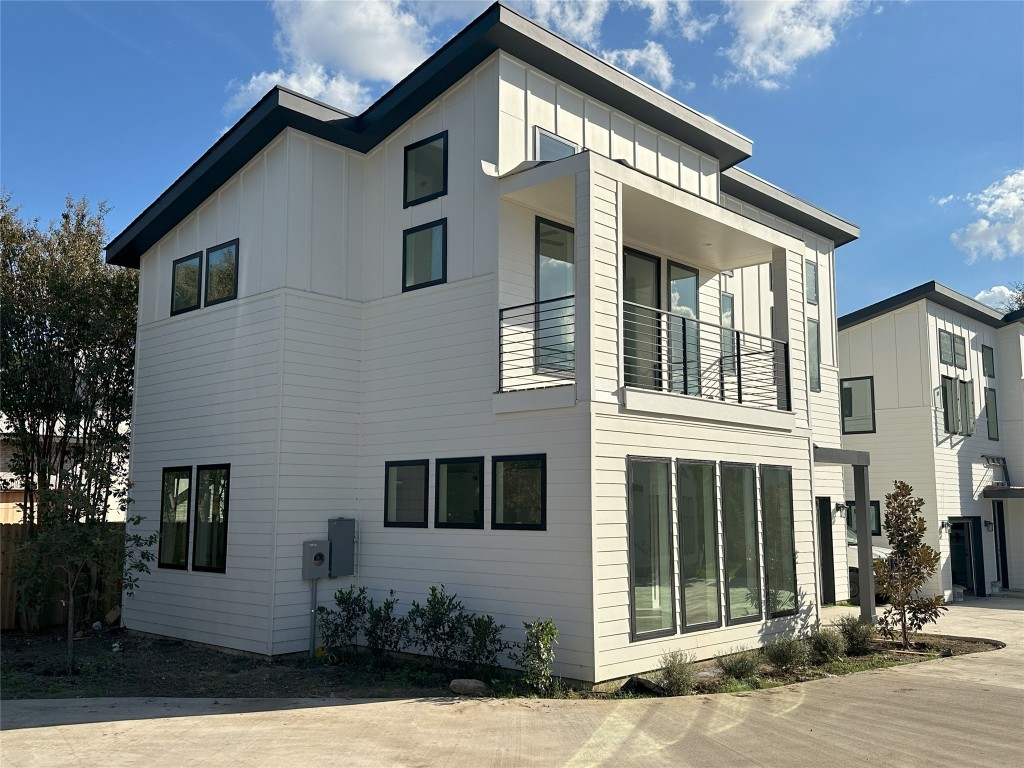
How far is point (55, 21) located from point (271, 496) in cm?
702

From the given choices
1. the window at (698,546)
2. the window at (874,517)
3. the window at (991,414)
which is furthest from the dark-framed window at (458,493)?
the window at (991,414)

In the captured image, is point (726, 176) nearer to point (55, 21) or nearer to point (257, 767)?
point (55, 21)

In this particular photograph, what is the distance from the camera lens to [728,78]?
15.1m

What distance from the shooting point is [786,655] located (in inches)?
454

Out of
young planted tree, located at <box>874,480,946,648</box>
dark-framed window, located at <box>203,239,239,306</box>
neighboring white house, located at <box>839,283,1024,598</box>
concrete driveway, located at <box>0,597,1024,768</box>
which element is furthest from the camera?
neighboring white house, located at <box>839,283,1024,598</box>

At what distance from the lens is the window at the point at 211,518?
1277 cm

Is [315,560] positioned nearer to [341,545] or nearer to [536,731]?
[341,545]

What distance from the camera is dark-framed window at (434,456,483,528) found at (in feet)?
36.5

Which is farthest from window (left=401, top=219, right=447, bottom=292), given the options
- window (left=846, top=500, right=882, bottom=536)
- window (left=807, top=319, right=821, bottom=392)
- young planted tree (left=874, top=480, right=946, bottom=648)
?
window (left=846, top=500, right=882, bottom=536)

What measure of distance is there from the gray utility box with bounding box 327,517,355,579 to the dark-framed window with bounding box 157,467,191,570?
108 inches

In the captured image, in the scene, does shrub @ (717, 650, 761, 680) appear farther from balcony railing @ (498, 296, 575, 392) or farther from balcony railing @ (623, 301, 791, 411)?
balcony railing @ (498, 296, 575, 392)

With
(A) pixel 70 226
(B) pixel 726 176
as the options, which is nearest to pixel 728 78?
(B) pixel 726 176

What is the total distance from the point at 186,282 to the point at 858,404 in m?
16.8

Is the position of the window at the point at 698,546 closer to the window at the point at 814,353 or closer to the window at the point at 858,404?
the window at the point at 814,353
